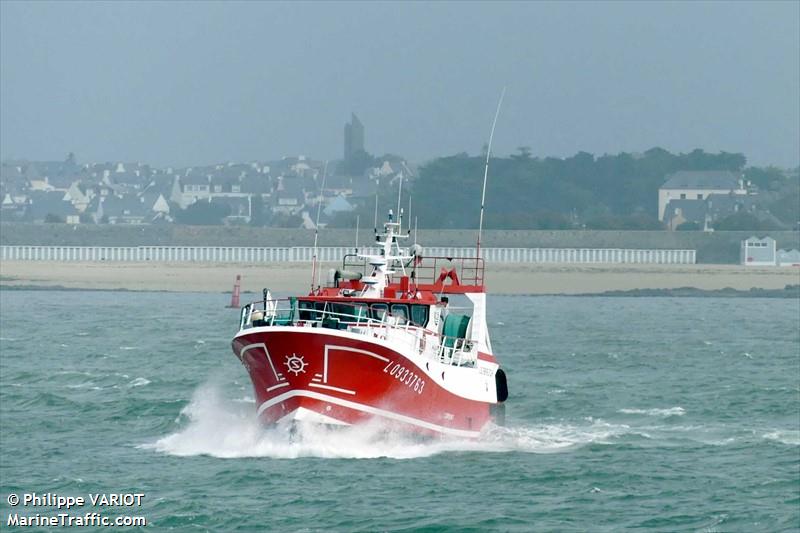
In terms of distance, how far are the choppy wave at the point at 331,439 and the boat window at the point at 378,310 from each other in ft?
9.79

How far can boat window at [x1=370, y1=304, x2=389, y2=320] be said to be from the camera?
118ft

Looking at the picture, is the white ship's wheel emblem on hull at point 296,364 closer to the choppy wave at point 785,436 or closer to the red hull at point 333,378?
the red hull at point 333,378

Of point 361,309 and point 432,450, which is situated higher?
point 361,309

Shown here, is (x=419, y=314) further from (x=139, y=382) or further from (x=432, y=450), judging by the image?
(x=139, y=382)

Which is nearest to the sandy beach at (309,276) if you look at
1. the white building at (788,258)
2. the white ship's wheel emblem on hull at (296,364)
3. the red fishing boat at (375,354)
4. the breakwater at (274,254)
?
the breakwater at (274,254)

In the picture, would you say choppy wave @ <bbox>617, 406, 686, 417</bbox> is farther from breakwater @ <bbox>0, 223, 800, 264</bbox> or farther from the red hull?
breakwater @ <bbox>0, 223, 800, 264</bbox>

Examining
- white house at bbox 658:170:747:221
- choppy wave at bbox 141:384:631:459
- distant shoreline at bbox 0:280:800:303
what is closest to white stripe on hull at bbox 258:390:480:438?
choppy wave at bbox 141:384:631:459

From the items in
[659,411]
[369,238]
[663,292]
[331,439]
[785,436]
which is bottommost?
[663,292]

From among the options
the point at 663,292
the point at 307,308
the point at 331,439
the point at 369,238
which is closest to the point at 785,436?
the point at 331,439

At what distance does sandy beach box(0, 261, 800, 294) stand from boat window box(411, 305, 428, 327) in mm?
80010

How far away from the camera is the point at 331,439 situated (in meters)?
33.6

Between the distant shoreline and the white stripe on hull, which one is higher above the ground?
the white stripe on hull

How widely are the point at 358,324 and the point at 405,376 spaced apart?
58.3 inches

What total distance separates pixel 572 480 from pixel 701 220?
155 m
